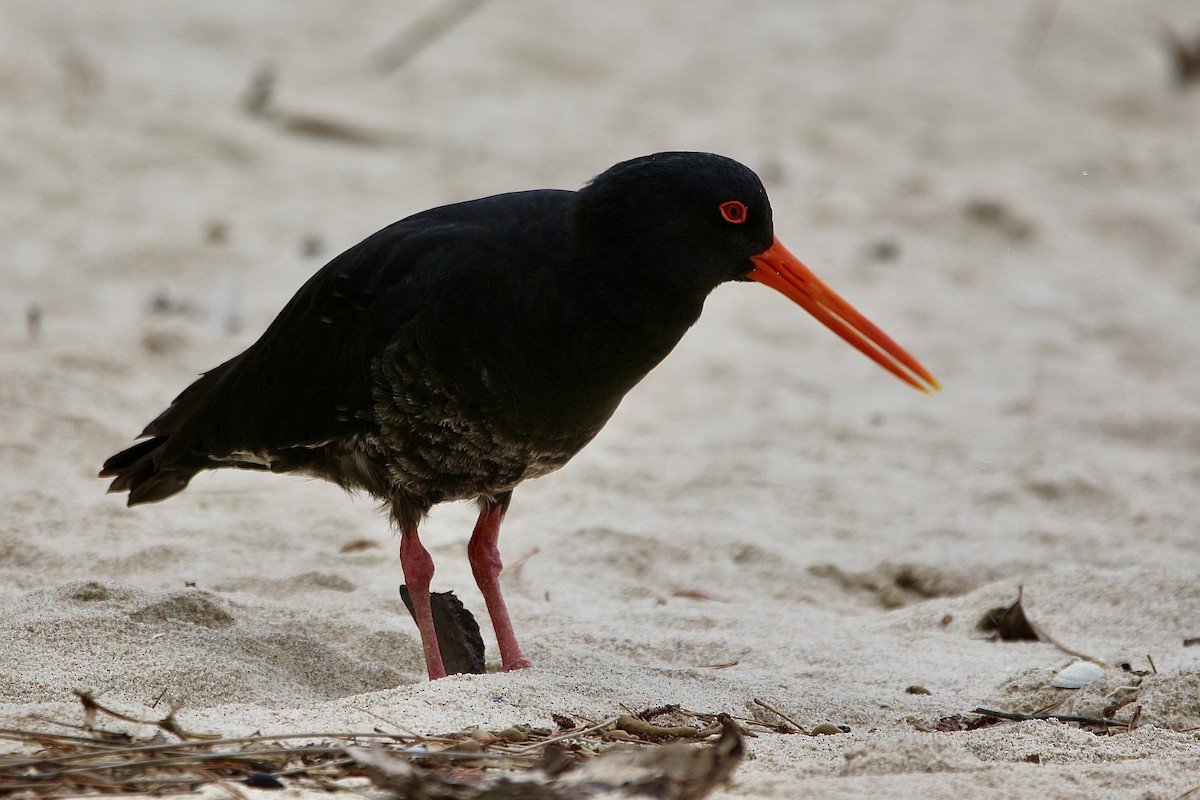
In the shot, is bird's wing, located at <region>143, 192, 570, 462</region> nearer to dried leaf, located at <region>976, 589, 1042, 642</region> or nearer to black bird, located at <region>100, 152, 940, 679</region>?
black bird, located at <region>100, 152, 940, 679</region>

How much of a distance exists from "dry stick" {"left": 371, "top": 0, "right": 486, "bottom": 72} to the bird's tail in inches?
228

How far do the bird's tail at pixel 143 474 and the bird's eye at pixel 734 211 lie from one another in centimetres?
202

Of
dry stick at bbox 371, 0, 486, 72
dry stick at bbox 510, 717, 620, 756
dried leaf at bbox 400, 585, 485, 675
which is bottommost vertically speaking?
dry stick at bbox 510, 717, 620, 756

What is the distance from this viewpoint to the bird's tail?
173 inches

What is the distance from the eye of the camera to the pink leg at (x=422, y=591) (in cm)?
375

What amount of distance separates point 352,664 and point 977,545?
8.79 ft

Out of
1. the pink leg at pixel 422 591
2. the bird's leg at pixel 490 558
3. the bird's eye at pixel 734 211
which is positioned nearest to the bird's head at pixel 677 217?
the bird's eye at pixel 734 211

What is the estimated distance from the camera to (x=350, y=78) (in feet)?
31.0

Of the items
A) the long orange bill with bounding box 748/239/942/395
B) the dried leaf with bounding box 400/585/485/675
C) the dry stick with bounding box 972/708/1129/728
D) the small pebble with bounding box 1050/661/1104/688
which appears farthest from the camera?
the long orange bill with bounding box 748/239/942/395

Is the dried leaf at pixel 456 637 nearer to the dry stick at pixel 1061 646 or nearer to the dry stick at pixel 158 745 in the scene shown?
the dry stick at pixel 158 745

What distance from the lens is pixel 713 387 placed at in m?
6.62

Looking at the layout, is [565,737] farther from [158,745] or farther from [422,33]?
[422,33]

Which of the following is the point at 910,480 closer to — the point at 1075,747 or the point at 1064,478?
the point at 1064,478

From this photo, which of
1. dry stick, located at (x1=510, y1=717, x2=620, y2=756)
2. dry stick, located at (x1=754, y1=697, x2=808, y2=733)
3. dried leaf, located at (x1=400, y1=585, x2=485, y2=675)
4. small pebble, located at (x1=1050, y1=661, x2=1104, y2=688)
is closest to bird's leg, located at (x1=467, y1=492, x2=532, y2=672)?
dried leaf, located at (x1=400, y1=585, x2=485, y2=675)
